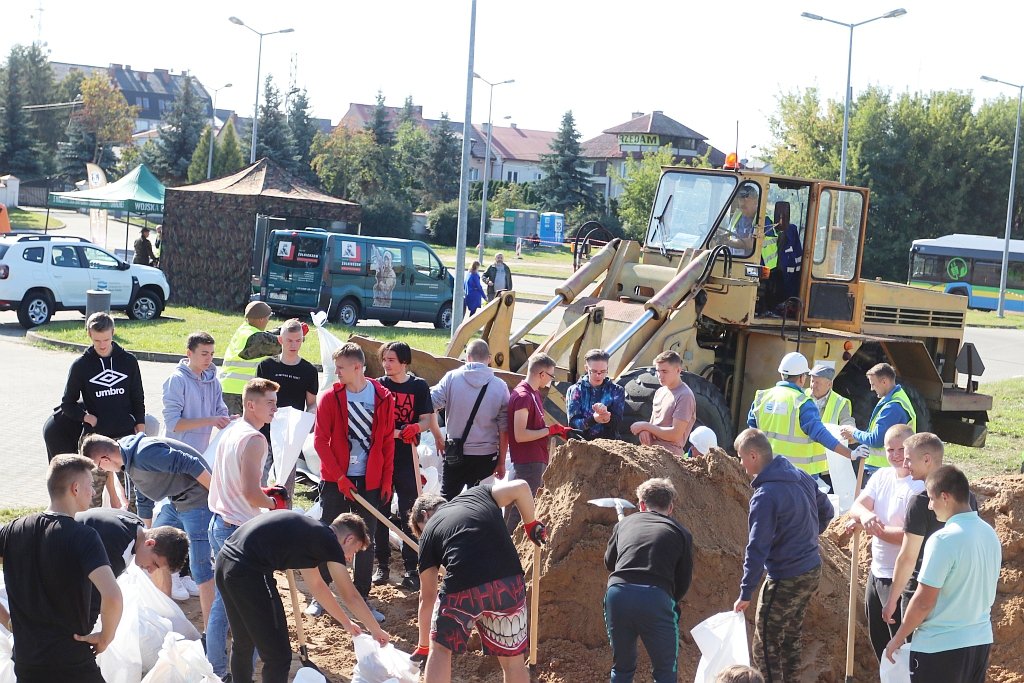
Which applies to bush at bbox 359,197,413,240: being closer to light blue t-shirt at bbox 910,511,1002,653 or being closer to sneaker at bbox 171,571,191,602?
sneaker at bbox 171,571,191,602

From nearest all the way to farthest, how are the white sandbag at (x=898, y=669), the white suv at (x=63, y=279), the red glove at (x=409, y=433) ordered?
the white sandbag at (x=898, y=669) < the red glove at (x=409, y=433) < the white suv at (x=63, y=279)

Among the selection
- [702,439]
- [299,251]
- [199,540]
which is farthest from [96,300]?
[702,439]

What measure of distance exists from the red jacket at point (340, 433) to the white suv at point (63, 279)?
50.7 ft

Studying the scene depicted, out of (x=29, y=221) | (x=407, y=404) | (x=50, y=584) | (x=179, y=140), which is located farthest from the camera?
(x=179, y=140)

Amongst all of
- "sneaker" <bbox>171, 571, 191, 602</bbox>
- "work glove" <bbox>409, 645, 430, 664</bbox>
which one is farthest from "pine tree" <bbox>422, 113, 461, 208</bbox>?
"work glove" <bbox>409, 645, 430, 664</bbox>

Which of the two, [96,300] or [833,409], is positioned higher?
[833,409]

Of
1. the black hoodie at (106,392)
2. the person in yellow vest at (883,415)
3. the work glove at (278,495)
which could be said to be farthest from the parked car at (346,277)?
the work glove at (278,495)

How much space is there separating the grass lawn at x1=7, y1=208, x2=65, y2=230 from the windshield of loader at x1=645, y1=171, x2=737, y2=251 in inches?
1679

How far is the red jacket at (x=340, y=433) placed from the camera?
7742 mm

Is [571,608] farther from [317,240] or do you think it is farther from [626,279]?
[317,240]

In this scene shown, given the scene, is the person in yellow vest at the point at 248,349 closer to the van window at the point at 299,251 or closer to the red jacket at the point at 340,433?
the red jacket at the point at 340,433

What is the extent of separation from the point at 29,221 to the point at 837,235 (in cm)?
4908

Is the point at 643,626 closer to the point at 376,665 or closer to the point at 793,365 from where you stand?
the point at 376,665

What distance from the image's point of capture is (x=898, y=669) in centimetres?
593
